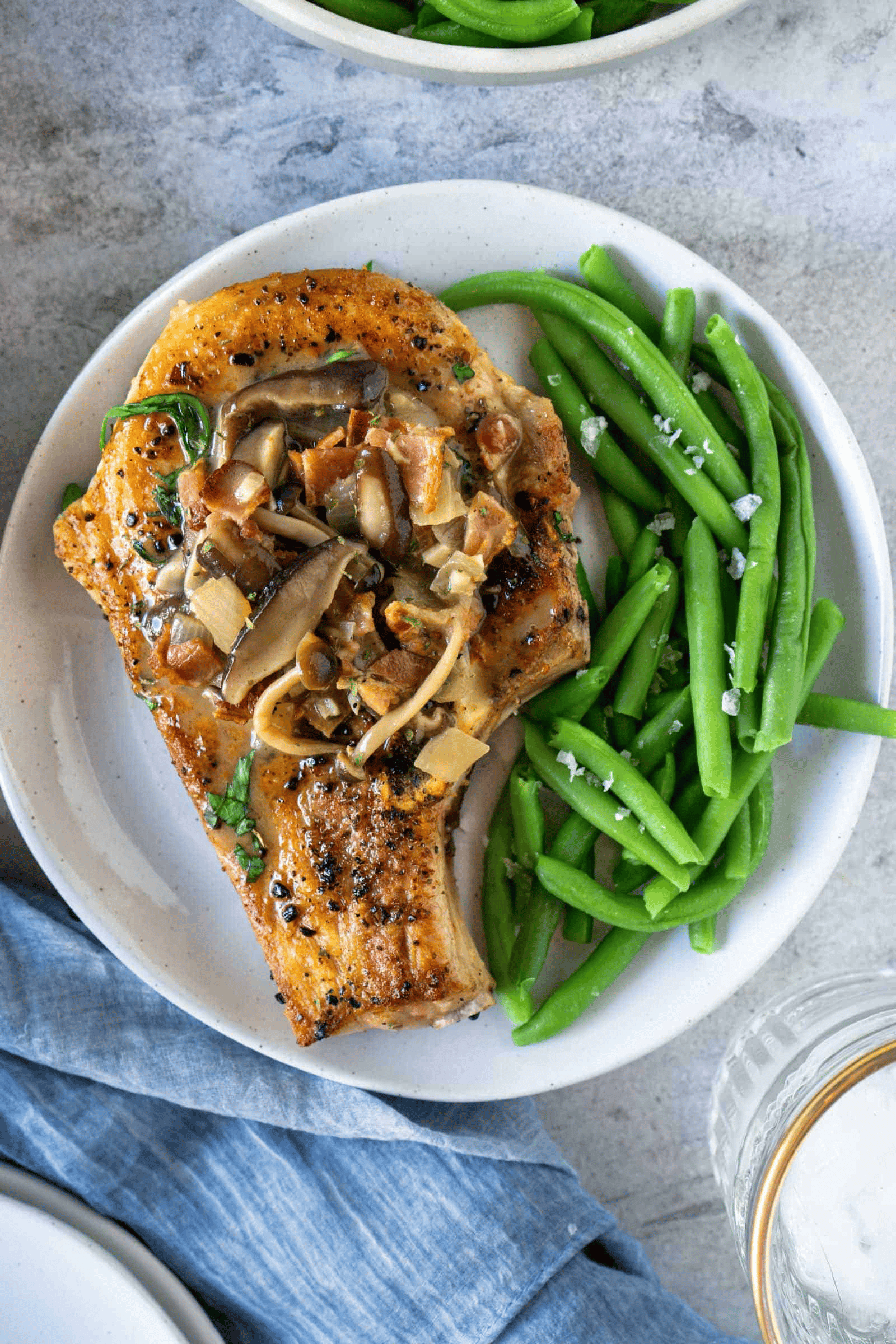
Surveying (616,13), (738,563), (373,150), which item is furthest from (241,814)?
(616,13)

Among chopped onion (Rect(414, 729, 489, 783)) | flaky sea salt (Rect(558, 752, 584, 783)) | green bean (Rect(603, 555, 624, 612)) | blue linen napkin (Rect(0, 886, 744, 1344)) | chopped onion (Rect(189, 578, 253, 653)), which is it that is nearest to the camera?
chopped onion (Rect(189, 578, 253, 653))

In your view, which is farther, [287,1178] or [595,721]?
[287,1178]

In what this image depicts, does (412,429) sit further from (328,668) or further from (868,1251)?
(868,1251)

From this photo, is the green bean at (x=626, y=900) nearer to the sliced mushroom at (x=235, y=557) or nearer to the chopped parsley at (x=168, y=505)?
the sliced mushroom at (x=235, y=557)

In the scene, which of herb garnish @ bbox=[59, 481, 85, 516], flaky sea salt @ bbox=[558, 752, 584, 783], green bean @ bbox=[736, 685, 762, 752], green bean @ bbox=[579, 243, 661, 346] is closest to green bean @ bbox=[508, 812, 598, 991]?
flaky sea salt @ bbox=[558, 752, 584, 783]

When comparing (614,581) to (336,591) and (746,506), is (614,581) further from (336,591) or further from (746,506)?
(336,591)

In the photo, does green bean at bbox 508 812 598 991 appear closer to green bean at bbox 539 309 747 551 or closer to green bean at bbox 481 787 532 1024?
green bean at bbox 481 787 532 1024
